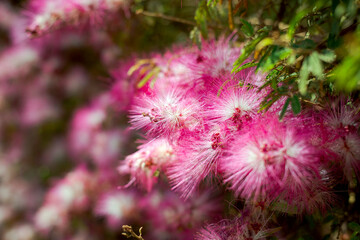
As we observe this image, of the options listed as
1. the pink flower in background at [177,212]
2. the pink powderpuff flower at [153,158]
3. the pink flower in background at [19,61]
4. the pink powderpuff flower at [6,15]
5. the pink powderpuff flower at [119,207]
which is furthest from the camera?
the pink powderpuff flower at [6,15]

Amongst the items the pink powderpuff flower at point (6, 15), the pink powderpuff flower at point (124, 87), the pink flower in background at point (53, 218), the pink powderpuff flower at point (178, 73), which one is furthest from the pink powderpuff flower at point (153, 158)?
the pink powderpuff flower at point (6, 15)

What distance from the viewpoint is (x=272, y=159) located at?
39 centimetres

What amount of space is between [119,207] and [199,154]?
1.66 feet

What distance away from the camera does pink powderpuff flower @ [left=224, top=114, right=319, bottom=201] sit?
0.40m

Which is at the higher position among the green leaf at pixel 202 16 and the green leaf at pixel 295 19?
the green leaf at pixel 202 16

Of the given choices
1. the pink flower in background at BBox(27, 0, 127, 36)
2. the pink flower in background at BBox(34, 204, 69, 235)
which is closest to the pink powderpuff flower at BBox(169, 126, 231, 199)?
the pink flower in background at BBox(27, 0, 127, 36)

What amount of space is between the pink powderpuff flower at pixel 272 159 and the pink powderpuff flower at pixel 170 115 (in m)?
0.10

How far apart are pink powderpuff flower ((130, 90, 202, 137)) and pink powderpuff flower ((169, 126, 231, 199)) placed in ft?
0.08

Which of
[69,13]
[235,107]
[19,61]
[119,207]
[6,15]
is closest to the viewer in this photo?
[235,107]

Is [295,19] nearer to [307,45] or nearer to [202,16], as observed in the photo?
[307,45]

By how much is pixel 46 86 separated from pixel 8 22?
1.51ft

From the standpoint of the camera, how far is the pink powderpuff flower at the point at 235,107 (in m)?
0.47

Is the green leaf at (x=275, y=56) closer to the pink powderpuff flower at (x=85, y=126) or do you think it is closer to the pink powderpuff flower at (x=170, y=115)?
the pink powderpuff flower at (x=170, y=115)

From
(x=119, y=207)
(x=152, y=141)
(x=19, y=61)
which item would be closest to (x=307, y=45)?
(x=152, y=141)
